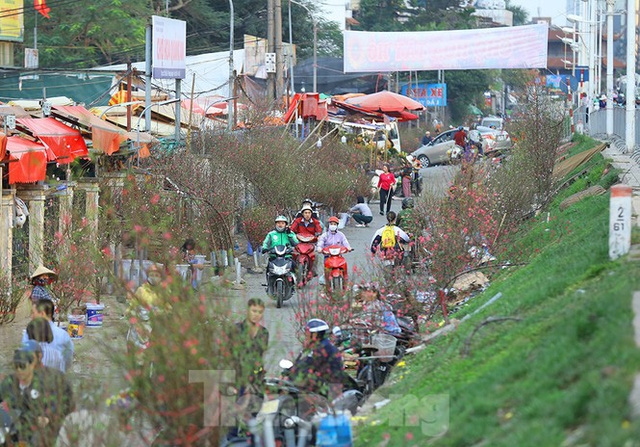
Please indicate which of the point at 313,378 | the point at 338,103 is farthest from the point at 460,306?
the point at 338,103

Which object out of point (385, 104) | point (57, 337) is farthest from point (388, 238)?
point (385, 104)

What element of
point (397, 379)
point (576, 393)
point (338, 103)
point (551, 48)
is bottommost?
point (397, 379)

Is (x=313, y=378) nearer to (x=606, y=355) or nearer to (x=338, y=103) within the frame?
(x=606, y=355)

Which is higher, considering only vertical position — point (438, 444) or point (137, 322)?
point (137, 322)

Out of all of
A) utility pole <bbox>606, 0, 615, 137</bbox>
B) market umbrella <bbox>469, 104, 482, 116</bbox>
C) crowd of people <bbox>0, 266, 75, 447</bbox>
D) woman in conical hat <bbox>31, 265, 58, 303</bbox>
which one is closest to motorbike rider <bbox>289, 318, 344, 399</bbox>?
crowd of people <bbox>0, 266, 75, 447</bbox>

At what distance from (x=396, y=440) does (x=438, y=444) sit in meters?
0.78

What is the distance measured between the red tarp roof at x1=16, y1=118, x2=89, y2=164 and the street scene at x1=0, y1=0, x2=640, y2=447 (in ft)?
0.21

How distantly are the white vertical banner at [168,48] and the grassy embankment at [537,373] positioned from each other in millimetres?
15421

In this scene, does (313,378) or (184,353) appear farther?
(313,378)

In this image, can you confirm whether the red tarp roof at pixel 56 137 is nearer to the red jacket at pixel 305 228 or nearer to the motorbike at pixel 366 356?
the red jacket at pixel 305 228

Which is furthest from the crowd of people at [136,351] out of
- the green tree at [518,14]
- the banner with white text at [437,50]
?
the green tree at [518,14]

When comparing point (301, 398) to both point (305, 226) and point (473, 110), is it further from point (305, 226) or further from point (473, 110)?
point (473, 110)

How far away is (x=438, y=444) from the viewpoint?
7.30 m

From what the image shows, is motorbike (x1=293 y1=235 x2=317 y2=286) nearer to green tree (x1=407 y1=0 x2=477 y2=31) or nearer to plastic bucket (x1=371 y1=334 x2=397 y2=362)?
plastic bucket (x1=371 y1=334 x2=397 y2=362)
